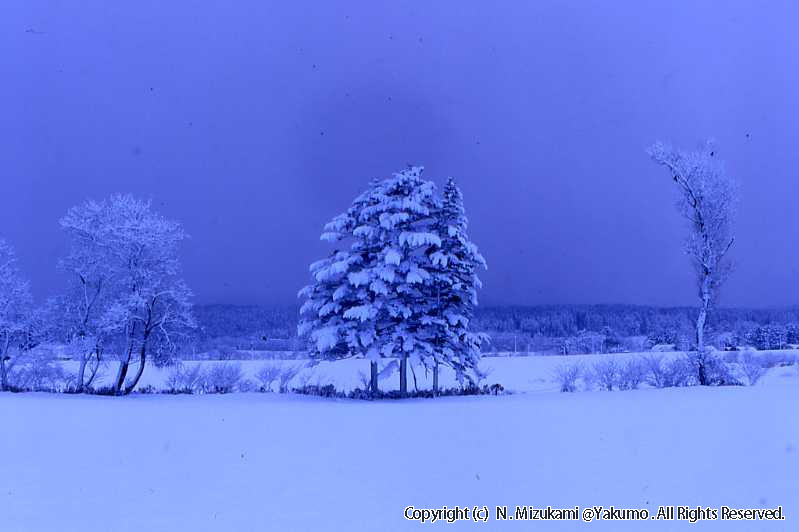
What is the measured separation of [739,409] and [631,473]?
784 cm

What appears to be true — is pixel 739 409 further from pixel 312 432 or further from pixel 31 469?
pixel 31 469

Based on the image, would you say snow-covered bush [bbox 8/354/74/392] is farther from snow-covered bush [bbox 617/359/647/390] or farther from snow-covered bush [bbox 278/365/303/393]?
snow-covered bush [bbox 617/359/647/390]

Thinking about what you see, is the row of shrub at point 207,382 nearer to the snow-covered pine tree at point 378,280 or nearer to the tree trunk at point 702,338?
the snow-covered pine tree at point 378,280

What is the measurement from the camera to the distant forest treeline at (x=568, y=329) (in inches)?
1308

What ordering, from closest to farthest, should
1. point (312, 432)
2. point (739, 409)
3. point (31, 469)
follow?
point (31, 469), point (312, 432), point (739, 409)

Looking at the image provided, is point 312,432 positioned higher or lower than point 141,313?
lower

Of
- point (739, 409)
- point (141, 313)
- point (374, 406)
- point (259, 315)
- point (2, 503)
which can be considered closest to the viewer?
point (2, 503)

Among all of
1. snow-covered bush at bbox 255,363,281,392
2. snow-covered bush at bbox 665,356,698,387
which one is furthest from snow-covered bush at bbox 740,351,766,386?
snow-covered bush at bbox 255,363,281,392

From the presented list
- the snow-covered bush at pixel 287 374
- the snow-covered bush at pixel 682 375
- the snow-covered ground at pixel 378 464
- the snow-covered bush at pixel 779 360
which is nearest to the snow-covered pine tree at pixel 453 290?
the snow-covered ground at pixel 378 464

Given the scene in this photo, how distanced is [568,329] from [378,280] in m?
100

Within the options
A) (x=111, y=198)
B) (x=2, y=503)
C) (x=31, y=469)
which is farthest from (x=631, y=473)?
(x=111, y=198)

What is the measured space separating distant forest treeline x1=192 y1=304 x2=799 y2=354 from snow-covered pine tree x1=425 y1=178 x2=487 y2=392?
1.91 meters

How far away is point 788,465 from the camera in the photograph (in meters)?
9.16

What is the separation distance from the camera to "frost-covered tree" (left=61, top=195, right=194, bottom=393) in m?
24.7
